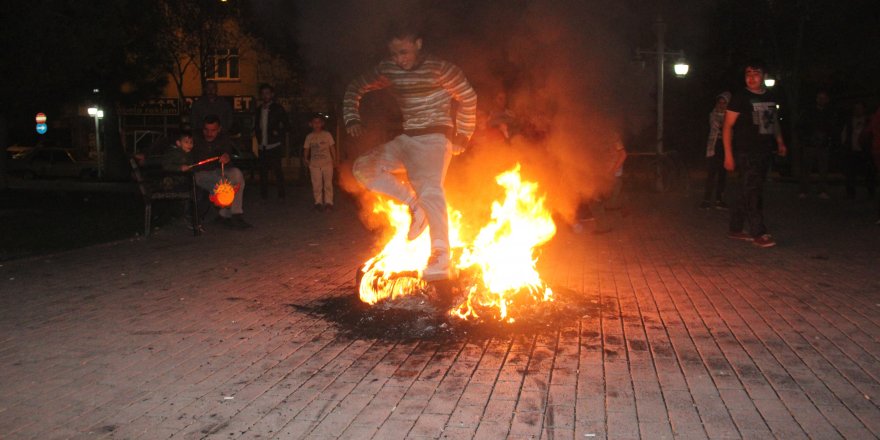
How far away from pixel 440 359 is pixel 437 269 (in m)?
1.43

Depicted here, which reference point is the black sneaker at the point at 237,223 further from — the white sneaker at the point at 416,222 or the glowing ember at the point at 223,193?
the white sneaker at the point at 416,222

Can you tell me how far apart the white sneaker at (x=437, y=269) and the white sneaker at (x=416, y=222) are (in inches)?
17.7

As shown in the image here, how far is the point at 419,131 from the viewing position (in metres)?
6.91

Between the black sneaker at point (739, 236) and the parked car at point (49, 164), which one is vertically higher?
the parked car at point (49, 164)

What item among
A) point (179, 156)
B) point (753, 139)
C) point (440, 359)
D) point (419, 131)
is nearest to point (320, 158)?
point (179, 156)

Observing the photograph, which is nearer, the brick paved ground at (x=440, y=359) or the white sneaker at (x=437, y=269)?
the brick paved ground at (x=440, y=359)

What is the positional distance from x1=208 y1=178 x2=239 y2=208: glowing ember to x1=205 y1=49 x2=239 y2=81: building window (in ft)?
77.0

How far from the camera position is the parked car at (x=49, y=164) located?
39.7 meters

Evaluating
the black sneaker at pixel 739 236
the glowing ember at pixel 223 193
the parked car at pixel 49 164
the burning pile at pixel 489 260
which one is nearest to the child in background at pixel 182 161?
the glowing ember at pixel 223 193

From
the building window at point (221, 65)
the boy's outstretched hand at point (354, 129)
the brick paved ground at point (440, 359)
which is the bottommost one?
the brick paved ground at point (440, 359)

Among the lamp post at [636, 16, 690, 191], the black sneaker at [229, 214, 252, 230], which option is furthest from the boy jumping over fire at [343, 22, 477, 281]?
the black sneaker at [229, 214, 252, 230]

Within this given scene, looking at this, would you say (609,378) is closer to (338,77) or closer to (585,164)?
(338,77)

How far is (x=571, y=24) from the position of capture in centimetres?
917

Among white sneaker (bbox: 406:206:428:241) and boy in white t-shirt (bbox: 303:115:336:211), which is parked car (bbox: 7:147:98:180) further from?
white sneaker (bbox: 406:206:428:241)
